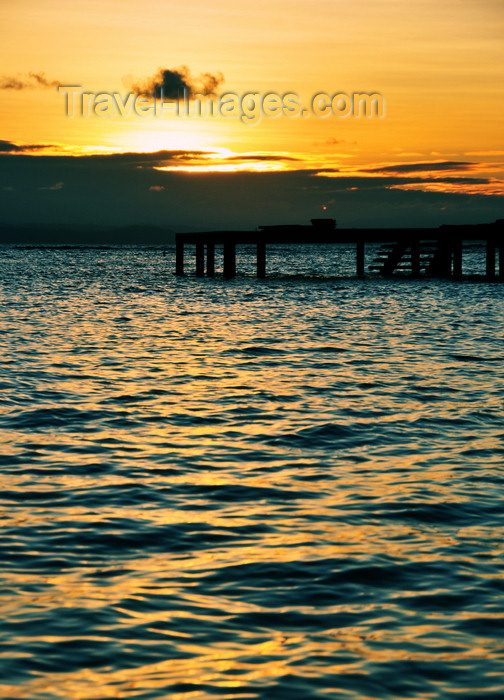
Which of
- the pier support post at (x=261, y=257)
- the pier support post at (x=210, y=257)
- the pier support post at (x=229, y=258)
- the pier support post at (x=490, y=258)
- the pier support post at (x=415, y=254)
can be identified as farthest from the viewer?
the pier support post at (x=210, y=257)

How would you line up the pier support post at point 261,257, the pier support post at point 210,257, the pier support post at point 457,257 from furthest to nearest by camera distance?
the pier support post at point 210,257 → the pier support post at point 261,257 → the pier support post at point 457,257

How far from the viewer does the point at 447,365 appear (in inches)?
667

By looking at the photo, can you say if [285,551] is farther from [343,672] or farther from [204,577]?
[343,672]

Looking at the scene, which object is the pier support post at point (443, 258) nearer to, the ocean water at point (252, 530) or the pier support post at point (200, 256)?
the pier support post at point (200, 256)

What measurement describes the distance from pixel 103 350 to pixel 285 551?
44.2 ft

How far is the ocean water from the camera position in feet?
16.1

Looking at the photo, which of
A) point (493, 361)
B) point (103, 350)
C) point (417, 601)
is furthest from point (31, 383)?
point (417, 601)

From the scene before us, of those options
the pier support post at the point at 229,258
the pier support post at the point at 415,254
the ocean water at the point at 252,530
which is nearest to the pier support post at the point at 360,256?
the pier support post at the point at 415,254

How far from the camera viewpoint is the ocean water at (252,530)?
4918 mm

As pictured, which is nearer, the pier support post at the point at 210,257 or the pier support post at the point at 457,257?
the pier support post at the point at 457,257

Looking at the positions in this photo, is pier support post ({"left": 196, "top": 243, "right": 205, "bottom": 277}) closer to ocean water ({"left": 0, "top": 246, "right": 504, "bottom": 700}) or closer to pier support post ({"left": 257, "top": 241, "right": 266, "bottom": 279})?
pier support post ({"left": 257, "top": 241, "right": 266, "bottom": 279})

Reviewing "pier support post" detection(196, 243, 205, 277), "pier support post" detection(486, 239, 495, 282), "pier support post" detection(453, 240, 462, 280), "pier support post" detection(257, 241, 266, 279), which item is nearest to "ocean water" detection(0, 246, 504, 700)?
"pier support post" detection(486, 239, 495, 282)

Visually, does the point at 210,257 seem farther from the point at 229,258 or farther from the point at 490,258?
the point at 490,258

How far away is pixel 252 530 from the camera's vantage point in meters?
7.28
